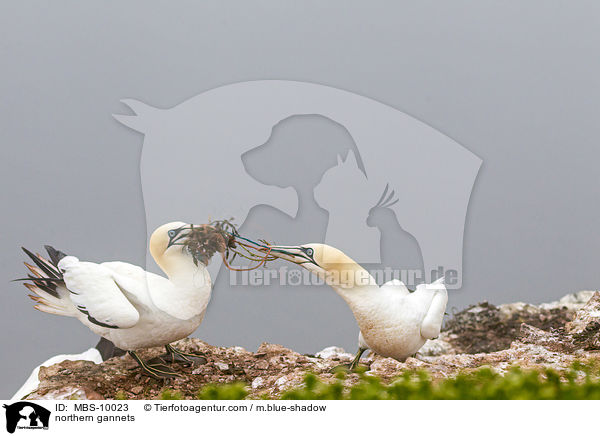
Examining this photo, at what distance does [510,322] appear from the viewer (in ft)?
9.76

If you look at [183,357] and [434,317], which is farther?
[183,357]

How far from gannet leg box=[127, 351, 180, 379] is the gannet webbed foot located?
1.5 inches

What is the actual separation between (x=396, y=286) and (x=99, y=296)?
1015 millimetres

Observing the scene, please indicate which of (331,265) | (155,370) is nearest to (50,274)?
(155,370)

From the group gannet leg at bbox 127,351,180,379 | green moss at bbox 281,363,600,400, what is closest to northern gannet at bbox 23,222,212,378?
gannet leg at bbox 127,351,180,379

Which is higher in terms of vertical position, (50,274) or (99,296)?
(50,274)

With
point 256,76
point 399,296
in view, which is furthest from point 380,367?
point 256,76

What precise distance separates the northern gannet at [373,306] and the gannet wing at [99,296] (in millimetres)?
551

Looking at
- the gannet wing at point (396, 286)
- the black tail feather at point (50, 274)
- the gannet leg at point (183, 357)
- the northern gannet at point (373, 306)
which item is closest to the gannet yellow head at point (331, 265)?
the northern gannet at point (373, 306)

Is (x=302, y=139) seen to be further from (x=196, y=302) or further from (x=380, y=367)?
(x=380, y=367)

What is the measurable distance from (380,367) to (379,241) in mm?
531

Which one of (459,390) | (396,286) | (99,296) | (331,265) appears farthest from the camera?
(396,286)

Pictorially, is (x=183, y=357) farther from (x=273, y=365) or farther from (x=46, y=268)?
(x=46, y=268)

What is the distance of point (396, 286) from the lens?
2.09m
